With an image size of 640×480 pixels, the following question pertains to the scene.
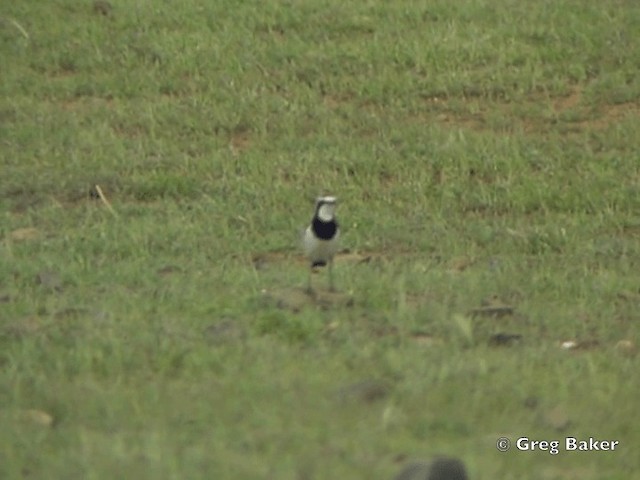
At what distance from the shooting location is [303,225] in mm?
9219

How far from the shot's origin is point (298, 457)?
4660 millimetres

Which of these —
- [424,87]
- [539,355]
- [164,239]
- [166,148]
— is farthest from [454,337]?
[424,87]

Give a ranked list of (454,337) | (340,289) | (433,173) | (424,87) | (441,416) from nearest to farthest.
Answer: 1. (441,416)
2. (454,337)
3. (340,289)
4. (433,173)
5. (424,87)

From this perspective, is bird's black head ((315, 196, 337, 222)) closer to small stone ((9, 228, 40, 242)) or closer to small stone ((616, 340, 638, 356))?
small stone ((616, 340, 638, 356))

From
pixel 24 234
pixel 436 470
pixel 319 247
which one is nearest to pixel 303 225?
pixel 24 234

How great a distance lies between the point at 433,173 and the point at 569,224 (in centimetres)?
125

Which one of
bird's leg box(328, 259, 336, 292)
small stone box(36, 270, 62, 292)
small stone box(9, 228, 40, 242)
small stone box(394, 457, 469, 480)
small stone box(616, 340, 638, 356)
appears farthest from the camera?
small stone box(9, 228, 40, 242)

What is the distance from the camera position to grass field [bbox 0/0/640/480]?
5.09 metres

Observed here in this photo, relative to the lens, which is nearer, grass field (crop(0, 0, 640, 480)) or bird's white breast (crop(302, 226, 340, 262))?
grass field (crop(0, 0, 640, 480))

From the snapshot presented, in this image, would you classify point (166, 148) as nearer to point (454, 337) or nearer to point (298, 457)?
point (454, 337)

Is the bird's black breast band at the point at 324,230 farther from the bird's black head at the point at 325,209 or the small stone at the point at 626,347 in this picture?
the small stone at the point at 626,347

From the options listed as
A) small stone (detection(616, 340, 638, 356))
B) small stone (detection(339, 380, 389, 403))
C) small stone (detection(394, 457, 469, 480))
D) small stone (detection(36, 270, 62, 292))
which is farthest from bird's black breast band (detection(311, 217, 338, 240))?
small stone (detection(394, 457, 469, 480))

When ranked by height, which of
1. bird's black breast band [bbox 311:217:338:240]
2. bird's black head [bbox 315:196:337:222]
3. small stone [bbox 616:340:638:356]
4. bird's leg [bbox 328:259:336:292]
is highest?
bird's black head [bbox 315:196:337:222]

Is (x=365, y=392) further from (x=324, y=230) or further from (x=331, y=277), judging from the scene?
(x=331, y=277)
